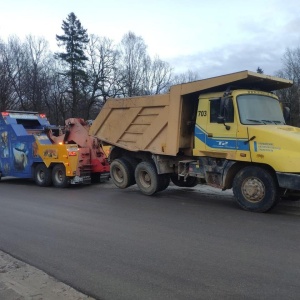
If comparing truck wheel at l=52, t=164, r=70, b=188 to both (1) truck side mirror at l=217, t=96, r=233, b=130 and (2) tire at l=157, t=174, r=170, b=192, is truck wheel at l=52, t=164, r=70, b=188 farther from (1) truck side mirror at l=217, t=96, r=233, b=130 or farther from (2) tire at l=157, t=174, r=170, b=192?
(1) truck side mirror at l=217, t=96, r=233, b=130

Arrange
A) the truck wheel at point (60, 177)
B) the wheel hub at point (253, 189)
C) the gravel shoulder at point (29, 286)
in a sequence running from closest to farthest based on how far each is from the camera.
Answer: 1. the gravel shoulder at point (29, 286)
2. the wheel hub at point (253, 189)
3. the truck wheel at point (60, 177)

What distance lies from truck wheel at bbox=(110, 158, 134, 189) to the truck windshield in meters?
4.48

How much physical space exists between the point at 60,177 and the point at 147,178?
4.12 metres

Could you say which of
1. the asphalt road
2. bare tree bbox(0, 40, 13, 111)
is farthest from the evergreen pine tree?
the asphalt road

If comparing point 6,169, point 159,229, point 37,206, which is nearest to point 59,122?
point 6,169

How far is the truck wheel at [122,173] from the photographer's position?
1196 centimetres

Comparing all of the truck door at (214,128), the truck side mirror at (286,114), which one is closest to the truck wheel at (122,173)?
the truck door at (214,128)

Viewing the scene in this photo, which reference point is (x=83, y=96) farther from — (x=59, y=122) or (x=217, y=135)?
(x=217, y=135)

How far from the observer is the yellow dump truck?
322 inches

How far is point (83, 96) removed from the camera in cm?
5456

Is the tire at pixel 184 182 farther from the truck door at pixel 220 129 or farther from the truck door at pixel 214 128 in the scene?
the truck door at pixel 220 129

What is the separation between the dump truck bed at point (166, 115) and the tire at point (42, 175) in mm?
3127

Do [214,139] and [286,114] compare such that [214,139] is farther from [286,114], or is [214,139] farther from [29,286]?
[29,286]

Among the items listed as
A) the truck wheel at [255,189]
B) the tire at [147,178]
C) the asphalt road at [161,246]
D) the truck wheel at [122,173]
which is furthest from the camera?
the truck wheel at [122,173]
